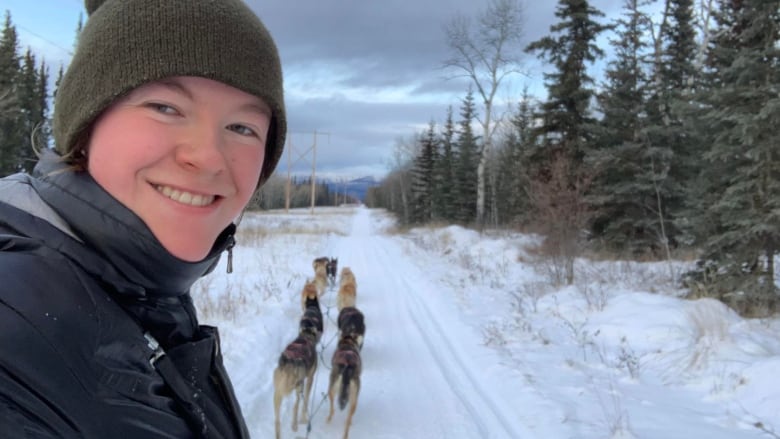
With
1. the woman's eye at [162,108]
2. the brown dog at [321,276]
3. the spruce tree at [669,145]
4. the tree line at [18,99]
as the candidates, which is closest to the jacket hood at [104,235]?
the woman's eye at [162,108]

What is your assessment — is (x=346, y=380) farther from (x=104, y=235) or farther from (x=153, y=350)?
(x=104, y=235)

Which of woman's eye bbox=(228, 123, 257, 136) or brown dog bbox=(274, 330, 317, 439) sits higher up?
woman's eye bbox=(228, 123, 257, 136)

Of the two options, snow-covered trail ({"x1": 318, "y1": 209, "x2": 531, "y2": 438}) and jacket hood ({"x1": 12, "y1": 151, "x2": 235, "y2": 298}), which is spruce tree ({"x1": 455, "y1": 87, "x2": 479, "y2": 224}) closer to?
snow-covered trail ({"x1": 318, "y1": 209, "x2": 531, "y2": 438})

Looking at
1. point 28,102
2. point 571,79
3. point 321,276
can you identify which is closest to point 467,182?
point 571,79

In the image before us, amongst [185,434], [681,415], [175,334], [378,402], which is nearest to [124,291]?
[175,334]

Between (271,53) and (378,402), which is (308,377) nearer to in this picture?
(378,402)

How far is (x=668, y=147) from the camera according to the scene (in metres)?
15.9

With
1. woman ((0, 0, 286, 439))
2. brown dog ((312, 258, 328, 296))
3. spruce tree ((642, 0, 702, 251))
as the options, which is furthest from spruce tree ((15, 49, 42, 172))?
woman ((0, 0, 286, 439))

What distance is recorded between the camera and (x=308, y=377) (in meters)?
4.91

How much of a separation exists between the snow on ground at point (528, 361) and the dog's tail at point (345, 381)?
1.00 ft

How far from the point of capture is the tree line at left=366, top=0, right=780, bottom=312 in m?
8.38

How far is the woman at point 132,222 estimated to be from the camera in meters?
0.81

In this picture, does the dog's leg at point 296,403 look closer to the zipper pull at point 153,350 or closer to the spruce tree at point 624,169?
the zipper pull at point 153,350

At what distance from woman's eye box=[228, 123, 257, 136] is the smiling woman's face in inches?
0.4
